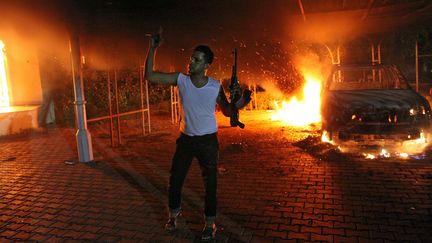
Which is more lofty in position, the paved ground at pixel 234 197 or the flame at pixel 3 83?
the flame at pixel 3 83

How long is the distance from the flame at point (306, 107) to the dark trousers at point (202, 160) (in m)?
9.06

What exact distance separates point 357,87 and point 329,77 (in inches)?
28.5

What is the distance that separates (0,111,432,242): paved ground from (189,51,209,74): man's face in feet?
5.80

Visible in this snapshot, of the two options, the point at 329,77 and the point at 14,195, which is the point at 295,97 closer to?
the point at 329,77

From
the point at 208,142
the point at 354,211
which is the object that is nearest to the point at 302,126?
the point at 354,211

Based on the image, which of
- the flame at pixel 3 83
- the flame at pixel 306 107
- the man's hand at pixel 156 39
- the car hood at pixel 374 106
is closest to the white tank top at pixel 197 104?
the man's hand at pixel 156 39

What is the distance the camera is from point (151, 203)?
5031mm

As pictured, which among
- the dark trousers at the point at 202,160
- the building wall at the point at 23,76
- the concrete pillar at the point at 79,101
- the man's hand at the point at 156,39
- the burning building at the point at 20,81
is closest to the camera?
the man's hand at the point at 156,39

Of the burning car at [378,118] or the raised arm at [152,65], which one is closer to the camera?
the raised arm at [152,65]

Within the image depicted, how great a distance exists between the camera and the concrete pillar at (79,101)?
7.19 metres

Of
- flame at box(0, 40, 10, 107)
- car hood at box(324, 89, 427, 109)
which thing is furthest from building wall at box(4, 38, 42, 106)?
car hood at box(324, 89, 427, 109)

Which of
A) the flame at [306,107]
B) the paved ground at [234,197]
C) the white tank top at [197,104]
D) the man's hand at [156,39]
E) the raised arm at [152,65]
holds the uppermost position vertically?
the man's hand at [156,39]

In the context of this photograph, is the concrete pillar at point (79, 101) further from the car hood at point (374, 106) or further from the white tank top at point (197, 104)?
the car hood at point (374, 106)

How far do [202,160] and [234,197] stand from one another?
5.31 feet
